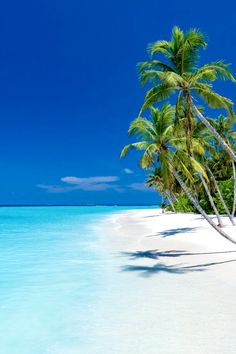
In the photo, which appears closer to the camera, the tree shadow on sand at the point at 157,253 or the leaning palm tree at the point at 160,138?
the tree shadow on sand at the point at 157,253

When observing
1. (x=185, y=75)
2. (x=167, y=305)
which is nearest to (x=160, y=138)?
(x=185, y=75)

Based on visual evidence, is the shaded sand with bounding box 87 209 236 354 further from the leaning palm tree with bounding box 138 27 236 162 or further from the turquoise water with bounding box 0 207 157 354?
the leaning palm tree with bounding box 138 27 236 162

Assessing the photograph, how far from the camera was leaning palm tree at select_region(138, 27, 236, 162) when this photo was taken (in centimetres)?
961

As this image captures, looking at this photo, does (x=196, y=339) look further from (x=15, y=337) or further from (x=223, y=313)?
(x=15, y=337)

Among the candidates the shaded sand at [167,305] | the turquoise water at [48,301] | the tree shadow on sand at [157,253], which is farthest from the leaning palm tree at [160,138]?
the turquoise water at [48,301]

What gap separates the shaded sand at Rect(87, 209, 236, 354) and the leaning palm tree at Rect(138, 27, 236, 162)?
341 cm

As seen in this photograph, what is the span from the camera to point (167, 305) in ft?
19.6

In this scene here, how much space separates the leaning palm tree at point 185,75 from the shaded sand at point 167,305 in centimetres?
341

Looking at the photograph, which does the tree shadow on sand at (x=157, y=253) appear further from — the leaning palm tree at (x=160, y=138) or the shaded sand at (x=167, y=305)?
the leaning palm tree at (x=160, y=138)

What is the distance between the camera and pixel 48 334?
16.3ft

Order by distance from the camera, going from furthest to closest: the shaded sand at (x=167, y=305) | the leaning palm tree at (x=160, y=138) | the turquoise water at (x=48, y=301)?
the leaning palm tree at (x=160, y=138)
the turquoise water at (x=48, y=301)
the shaded sand at (x=167, y=305)

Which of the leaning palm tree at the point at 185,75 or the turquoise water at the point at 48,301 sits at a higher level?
the leaning palm tree at the point at 185,75

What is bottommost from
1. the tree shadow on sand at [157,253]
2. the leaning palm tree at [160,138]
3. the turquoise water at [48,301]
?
the turquoise water at [48,301]

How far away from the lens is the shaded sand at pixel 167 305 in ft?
14.3
